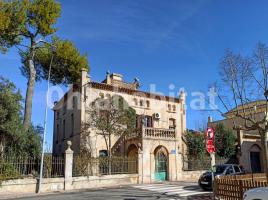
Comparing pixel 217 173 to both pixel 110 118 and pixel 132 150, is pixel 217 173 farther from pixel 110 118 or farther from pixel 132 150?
pixel 110 118

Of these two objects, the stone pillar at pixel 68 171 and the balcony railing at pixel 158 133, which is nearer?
the stone pillar at pixel 68 171

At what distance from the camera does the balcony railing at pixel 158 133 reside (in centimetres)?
2714

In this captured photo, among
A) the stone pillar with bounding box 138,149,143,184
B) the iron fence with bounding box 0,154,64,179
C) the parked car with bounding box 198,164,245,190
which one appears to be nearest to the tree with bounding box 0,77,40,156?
the iron fence with bounding box 0,154,64,179

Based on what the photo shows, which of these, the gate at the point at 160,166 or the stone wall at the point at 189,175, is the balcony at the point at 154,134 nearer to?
the gate at the point at 160,166

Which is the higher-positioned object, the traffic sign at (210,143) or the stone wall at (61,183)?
the traffic sign at (210,143)

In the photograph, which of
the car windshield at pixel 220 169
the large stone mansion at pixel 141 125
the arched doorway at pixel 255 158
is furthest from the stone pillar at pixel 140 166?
the arched doorway at pixel 255 158

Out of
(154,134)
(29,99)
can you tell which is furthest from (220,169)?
(29,99)

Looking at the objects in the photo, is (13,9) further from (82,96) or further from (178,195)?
(178,195)

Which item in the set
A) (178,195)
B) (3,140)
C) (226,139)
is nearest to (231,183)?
(178,195)

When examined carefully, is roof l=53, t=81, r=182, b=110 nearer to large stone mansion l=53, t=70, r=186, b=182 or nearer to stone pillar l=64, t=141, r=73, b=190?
large stone mansion l=53, t=70, r=186, b=182

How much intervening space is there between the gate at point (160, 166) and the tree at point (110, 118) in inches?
128

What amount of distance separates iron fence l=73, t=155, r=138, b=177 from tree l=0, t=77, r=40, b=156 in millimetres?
3090

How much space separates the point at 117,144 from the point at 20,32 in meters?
13.2

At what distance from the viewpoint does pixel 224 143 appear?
3538 centimetres
